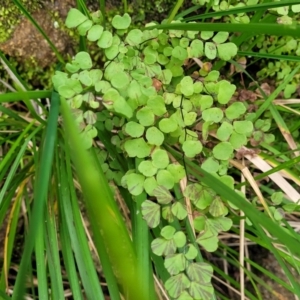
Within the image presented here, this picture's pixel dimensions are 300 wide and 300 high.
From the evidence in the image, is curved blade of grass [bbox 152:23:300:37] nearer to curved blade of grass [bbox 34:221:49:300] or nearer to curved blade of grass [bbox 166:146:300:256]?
curved blade of grass [bbox 166:146:300:256]

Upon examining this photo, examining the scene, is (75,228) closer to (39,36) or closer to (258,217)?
(258,217)

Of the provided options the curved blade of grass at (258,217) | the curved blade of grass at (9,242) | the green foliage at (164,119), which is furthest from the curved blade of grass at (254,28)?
the curved blade of grass at (9,242)

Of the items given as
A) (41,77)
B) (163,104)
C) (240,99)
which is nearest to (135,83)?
(163,104)

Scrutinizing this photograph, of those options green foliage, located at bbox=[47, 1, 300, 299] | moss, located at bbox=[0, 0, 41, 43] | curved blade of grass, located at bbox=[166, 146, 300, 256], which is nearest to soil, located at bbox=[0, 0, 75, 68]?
moss, located at bbox=[0, 0, 41, 43]

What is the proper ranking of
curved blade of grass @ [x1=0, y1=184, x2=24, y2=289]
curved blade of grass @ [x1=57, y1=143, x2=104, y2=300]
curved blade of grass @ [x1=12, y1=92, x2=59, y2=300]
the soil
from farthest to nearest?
the soil < curved blade of grass @ [x1=0, y1=184, x2=24, y2=289] < curved blade of grass @ [x1=57, y1=143, x2=104, y2=300] < curved blade of grass @ [x1=12, y1=92, x2=59, y2=300]

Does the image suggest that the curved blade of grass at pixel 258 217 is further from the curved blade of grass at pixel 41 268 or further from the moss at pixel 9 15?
the moss at pixel 9 15

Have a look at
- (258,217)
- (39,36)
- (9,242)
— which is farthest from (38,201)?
(39,36)
